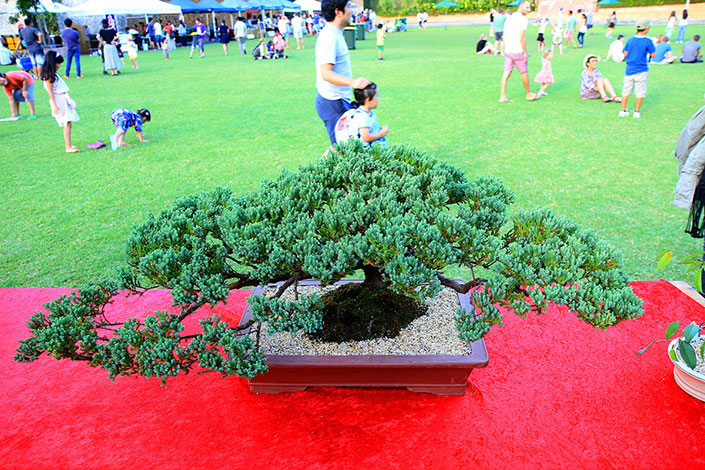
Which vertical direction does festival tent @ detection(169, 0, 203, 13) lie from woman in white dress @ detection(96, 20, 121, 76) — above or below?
above

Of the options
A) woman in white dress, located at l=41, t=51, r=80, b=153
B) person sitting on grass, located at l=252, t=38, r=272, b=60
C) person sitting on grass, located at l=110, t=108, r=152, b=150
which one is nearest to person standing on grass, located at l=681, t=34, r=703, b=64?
person sitting on grass, located at l=252, t=38, r=272, b=60

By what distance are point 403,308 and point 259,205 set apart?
105cm

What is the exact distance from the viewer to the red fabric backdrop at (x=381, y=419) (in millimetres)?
2291

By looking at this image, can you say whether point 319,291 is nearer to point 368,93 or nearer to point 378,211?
point 378,211

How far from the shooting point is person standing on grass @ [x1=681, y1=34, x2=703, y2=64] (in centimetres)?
1652

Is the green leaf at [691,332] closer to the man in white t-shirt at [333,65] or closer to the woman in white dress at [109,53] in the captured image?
the man in white t-shirt at [333,65]

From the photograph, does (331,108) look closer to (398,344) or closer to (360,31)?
(398,344)

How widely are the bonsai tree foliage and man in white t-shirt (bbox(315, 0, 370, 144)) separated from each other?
234cm

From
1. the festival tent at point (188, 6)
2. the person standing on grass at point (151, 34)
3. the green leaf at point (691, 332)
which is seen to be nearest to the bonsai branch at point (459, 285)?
the green leaf at point (691, 332)

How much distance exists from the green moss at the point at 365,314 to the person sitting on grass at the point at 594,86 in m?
9.93

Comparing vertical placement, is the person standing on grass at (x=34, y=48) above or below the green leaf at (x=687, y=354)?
above

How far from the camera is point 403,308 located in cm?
296

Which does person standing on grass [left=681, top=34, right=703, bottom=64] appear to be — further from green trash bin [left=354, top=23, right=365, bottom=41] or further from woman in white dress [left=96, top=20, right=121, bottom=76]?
woman in white dress [left=96, top=20, right=121, bottom=76]

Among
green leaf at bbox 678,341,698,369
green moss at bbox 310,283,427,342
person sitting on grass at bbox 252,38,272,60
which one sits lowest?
green moss at bbox 310,283,427,342
